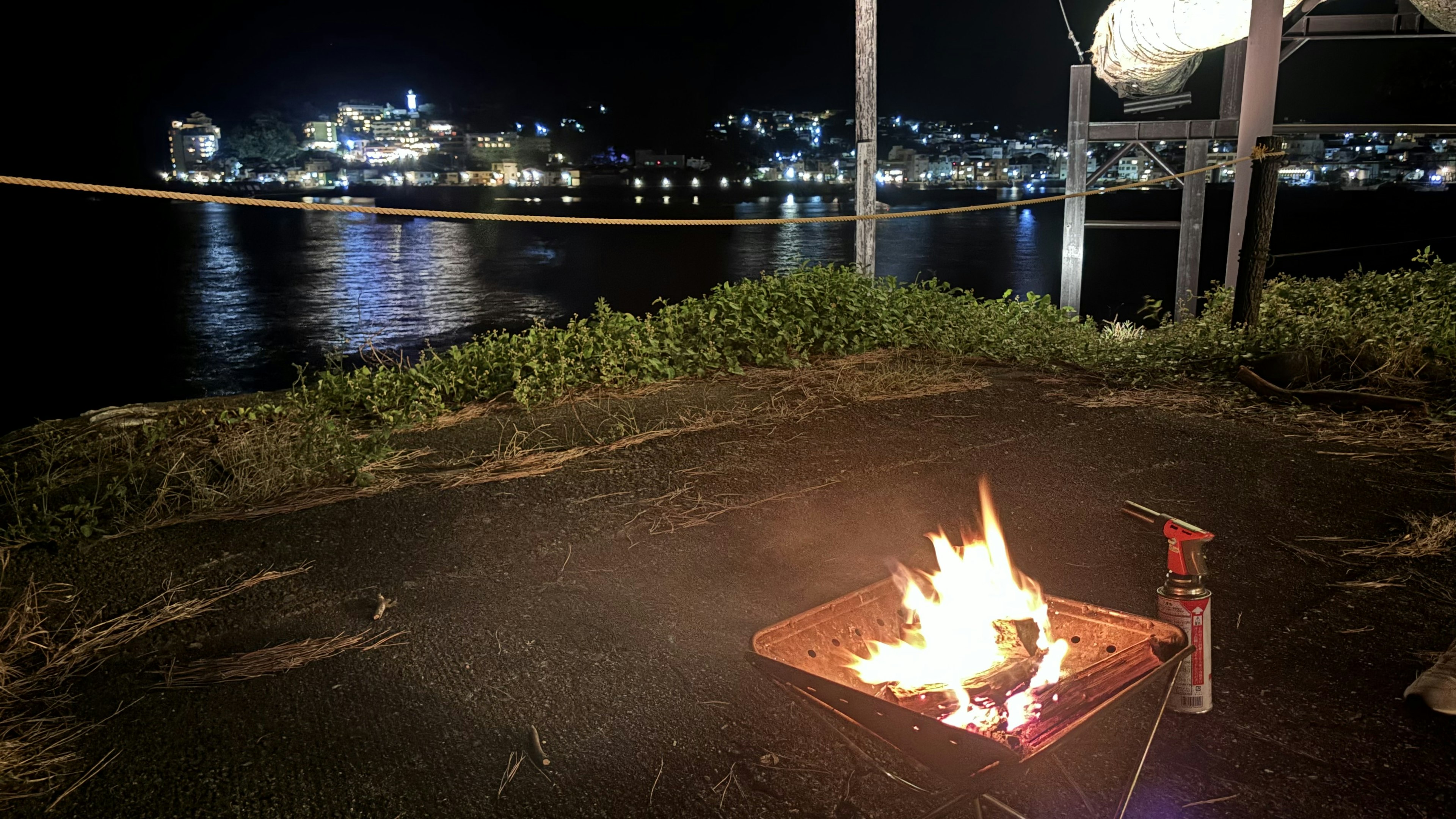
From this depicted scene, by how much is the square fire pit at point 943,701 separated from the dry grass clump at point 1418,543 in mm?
1809

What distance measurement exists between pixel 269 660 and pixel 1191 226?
11.6 m

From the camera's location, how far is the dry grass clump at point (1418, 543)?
3.67 meters

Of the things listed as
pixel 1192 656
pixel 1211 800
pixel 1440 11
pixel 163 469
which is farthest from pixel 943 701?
pixel 1440 11

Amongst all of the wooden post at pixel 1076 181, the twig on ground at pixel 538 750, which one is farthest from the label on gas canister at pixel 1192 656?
the wooden post at pixel 1076 181

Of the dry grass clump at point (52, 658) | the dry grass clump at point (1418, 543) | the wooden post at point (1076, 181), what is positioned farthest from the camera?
the wooden post at point (1076, 181)

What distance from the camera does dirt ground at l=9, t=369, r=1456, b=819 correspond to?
236 cm

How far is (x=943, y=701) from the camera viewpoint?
2.19 meters

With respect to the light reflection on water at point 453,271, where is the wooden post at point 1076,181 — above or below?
above

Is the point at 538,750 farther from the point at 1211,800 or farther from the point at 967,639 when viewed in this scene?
the point at 1211,800

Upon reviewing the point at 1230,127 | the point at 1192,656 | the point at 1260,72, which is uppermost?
the point at 1260,72

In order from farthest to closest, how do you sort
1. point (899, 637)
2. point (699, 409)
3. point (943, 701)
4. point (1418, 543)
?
point (699, 409) < point (1418, 543) < point (899, 637) < point (943, 701)

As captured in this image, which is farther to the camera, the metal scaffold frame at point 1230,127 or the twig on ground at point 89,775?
the metal scaffold frame at point 1230,127

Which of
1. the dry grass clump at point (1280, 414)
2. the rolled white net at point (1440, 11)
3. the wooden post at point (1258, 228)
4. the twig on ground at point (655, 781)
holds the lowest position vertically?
the twig on ground at point (655, 781)

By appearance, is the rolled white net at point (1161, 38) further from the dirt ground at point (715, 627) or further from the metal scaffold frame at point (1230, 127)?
the dirt ground at point (715, 627)
